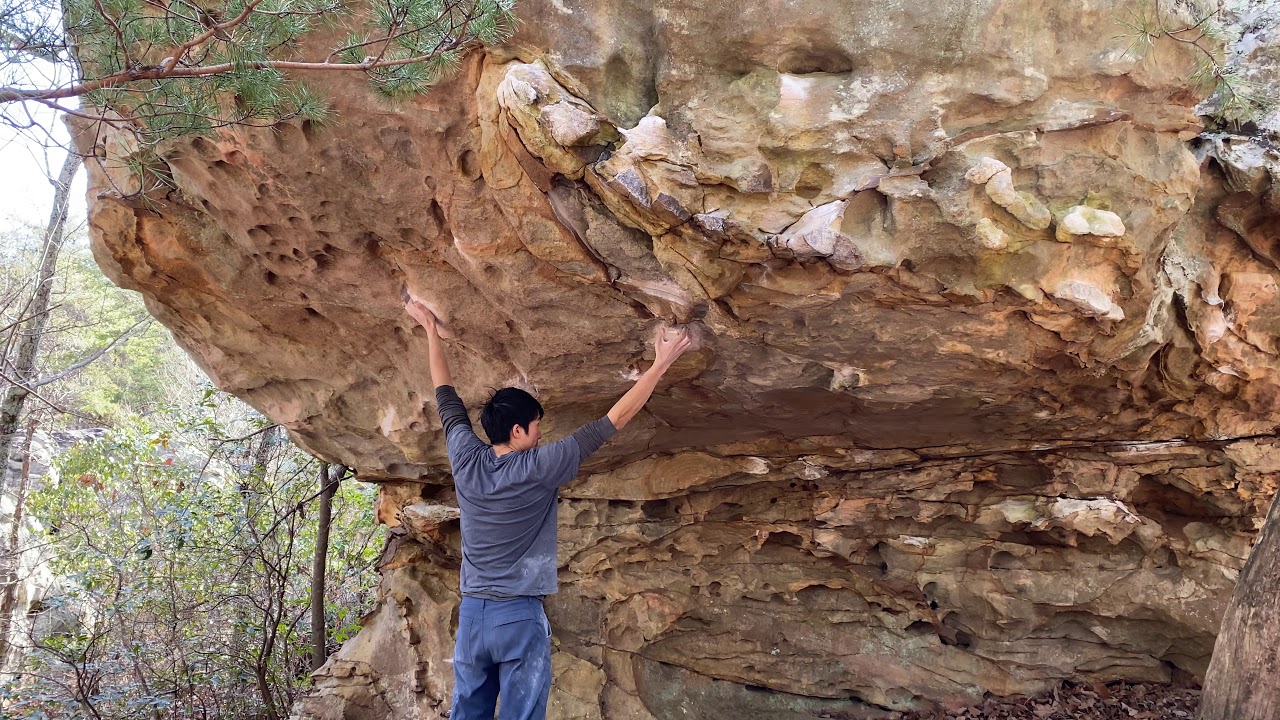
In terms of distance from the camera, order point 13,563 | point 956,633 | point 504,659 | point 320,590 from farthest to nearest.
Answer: point 13,563
point 320,590
point 956,633
point 504,659

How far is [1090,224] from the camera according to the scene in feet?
7.93

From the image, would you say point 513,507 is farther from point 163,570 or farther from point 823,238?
point 163,570

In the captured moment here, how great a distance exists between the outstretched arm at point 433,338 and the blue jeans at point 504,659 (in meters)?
0.91

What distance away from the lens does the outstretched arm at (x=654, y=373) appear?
2.75m

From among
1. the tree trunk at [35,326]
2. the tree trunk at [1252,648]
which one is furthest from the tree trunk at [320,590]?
the tree trunk at [1252,648]

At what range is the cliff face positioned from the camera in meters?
2.45

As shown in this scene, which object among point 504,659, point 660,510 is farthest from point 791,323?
point 660,510

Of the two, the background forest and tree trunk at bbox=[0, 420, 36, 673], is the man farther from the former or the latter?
tree trunk at bbox=[0, 420, 36, 673]

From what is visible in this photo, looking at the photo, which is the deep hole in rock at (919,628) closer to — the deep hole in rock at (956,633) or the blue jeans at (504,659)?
the deep hole in rock at (956,633)

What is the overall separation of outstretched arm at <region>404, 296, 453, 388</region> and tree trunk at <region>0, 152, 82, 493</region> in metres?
4.18

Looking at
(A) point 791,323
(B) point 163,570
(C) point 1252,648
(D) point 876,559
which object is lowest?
(C) point 1252,648

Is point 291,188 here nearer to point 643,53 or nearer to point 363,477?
point 643,53

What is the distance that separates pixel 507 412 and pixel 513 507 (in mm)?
344

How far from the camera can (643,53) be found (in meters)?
2.59
